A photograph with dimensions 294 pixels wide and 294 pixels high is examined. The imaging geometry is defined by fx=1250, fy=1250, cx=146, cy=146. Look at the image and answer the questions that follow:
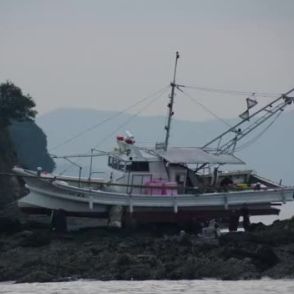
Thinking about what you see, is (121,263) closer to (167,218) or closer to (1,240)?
(1,240)

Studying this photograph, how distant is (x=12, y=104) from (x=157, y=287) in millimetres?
39374

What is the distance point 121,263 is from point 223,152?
1547cm


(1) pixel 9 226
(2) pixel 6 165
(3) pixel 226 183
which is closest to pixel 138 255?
(1) pixel 9 226

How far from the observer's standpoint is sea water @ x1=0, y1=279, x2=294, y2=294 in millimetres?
35062

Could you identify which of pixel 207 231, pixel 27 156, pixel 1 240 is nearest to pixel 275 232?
pixel 207 231

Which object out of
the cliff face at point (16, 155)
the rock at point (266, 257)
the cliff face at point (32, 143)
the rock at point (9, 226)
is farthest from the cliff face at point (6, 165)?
the cliff face at point (32, 143)

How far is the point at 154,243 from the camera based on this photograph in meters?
43.0

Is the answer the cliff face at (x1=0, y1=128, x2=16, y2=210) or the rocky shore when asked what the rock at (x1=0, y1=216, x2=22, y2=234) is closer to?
the rocky shore

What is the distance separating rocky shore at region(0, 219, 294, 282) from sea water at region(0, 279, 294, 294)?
887mm

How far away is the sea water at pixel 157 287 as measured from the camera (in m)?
35.1

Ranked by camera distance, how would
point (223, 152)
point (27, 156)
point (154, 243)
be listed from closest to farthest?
point (154, 243) < point (223, 152) < point (27, 156)

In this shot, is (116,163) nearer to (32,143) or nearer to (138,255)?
(138,255)

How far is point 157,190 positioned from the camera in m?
49.7

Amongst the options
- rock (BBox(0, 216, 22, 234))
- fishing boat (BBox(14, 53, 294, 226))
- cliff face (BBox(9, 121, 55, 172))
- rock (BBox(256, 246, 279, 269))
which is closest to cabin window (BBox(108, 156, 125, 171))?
fishing boat (BBox(14, 53, 294, 226))
